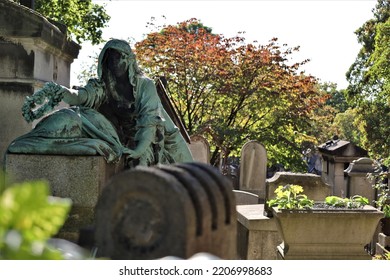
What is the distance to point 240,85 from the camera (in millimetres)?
21203

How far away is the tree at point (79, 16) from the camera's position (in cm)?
1537

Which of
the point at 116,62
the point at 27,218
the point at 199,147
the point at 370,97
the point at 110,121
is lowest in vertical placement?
the point at 199,147

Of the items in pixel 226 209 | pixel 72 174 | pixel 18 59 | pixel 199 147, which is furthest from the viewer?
pixel 199 147

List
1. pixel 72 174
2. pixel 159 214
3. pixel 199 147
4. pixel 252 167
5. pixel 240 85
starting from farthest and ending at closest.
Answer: pixel 240 85
pixel 252 167
pixel 199 147
pixel 72 174
pixel 159 214

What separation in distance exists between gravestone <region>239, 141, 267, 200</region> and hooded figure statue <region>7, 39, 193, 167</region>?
42.1ft

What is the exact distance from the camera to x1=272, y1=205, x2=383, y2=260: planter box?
22.8ft

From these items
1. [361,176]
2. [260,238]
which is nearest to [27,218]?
[260,238]

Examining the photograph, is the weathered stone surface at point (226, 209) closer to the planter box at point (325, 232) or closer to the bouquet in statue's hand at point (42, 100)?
the bouquet in statue's hand at point (42, 100)

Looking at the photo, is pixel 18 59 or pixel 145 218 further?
pixel 18 59

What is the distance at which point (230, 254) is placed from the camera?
2.17 metres

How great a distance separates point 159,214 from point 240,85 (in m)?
19.6

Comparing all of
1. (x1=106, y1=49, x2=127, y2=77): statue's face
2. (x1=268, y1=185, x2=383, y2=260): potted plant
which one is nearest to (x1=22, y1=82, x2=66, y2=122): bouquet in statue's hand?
(x1=106, y1=49, x2=127, y2=77): statue's face

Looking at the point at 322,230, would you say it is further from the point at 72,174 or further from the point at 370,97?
the point at 370,97

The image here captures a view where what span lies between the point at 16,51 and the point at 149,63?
1562 cm
